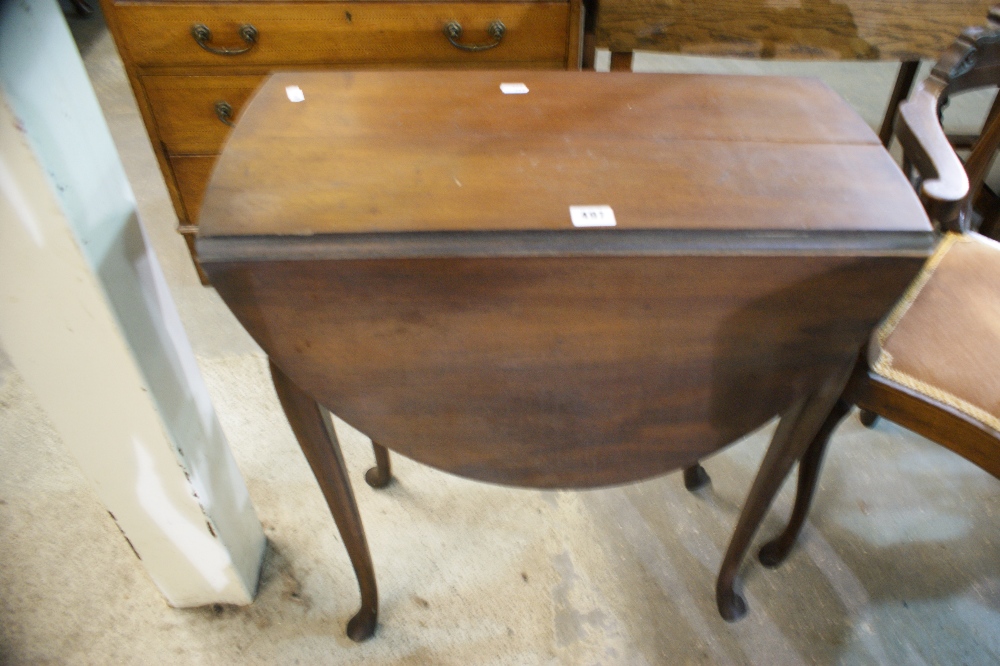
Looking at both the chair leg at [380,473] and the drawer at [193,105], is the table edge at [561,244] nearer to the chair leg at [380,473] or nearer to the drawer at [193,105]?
the chair leg at [380,473]

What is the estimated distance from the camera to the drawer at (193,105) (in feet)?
5.20

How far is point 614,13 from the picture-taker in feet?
5.23

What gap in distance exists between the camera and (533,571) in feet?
4.29

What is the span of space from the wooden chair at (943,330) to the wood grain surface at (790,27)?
57 centimetres

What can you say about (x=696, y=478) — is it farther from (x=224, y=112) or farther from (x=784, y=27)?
(x=224, y=112)

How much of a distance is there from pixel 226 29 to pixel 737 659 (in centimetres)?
166

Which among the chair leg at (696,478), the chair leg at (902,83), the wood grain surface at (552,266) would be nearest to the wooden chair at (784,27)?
the chair leg at (902,83)

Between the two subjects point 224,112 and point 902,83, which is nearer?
point 224,112

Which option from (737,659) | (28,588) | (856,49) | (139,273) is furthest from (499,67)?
(28,588)

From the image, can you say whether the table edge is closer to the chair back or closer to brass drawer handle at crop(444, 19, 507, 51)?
the chair back

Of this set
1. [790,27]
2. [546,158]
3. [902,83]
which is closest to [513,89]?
[546,158]

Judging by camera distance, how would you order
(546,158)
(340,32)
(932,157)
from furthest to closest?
(340,32), (932,157), (546,158)

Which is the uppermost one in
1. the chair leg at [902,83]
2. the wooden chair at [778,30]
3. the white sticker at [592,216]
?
the white sticker at [592,216]

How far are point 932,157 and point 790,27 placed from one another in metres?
0.87
